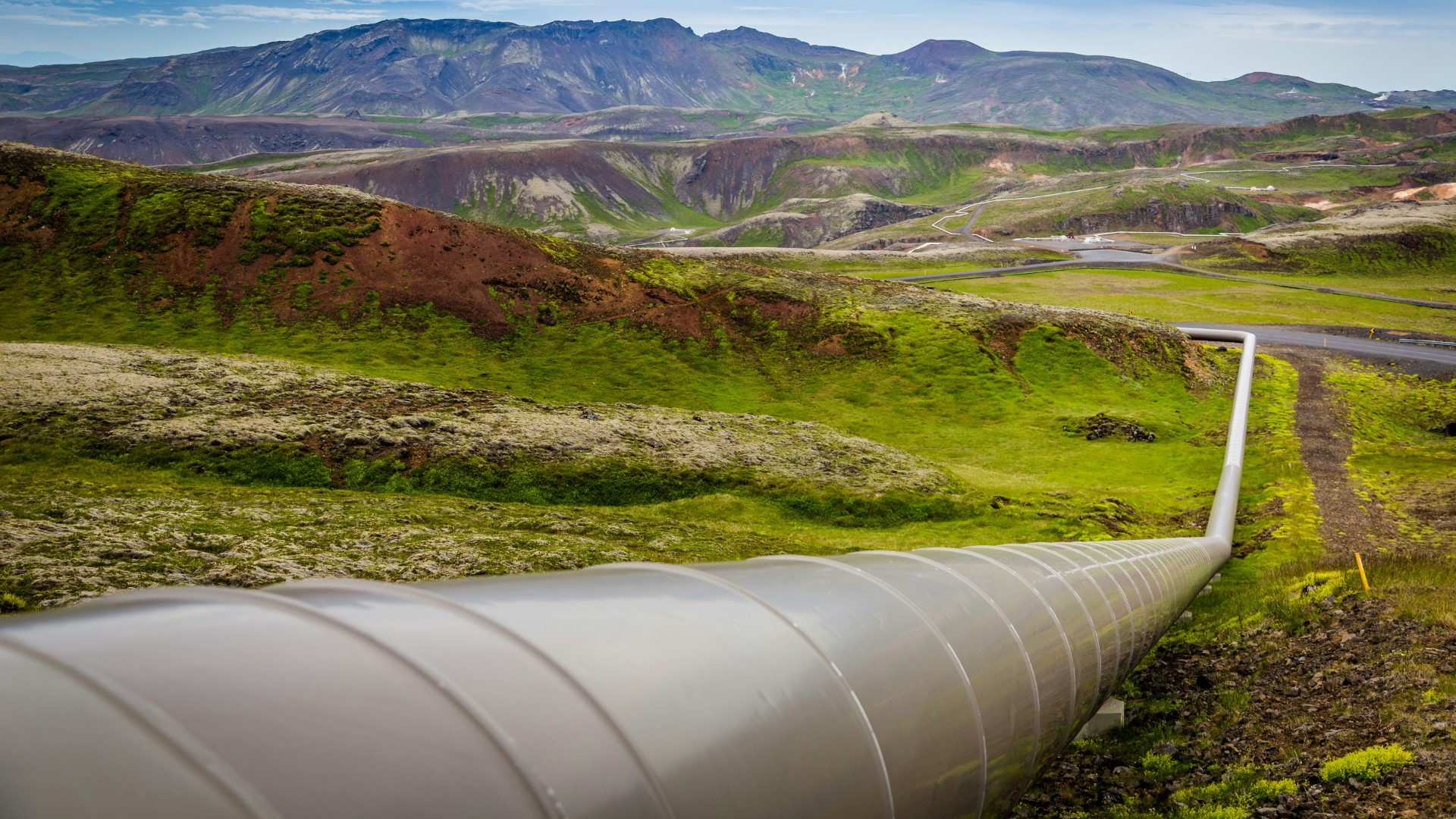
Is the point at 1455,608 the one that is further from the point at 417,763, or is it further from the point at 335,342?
Answer: the point at 335,342

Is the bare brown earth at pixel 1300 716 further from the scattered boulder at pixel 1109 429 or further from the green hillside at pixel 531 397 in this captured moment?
the scattered boulder at pixel 1109 429

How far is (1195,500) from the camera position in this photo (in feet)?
141

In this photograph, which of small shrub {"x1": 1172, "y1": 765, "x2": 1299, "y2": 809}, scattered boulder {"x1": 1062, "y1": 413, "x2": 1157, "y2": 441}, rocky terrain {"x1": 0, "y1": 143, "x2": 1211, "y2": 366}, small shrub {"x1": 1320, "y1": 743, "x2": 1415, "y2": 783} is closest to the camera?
small shrub {"x1": 1320, "y1": 743, "x2": 1415, "y2": 783}

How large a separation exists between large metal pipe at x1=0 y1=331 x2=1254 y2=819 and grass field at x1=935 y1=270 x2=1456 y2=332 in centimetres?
9503

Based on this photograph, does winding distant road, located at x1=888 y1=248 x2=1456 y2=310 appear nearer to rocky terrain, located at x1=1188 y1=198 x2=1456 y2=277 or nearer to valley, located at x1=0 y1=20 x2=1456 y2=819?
rocky terrain, located at x1=1188 y1=198 x2=1456 y2=277

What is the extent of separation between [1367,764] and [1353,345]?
8448 centimetres

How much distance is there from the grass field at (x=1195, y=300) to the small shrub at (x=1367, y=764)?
8659 centimetres

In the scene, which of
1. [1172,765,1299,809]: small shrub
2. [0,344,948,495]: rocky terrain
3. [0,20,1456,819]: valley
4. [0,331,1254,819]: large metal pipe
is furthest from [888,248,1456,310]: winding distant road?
[0,331,1254,819]: large metal pipe

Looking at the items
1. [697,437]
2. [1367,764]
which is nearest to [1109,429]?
[697,437]

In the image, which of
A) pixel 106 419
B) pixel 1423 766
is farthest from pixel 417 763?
pixel 106 419

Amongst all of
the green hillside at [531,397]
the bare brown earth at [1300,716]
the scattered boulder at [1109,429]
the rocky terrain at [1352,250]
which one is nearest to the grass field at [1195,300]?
the rocky terrain at [1352,250]

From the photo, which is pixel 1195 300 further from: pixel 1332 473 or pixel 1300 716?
pixel 1300 716

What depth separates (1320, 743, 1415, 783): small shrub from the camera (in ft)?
43.4

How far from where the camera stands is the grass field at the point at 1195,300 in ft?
315
